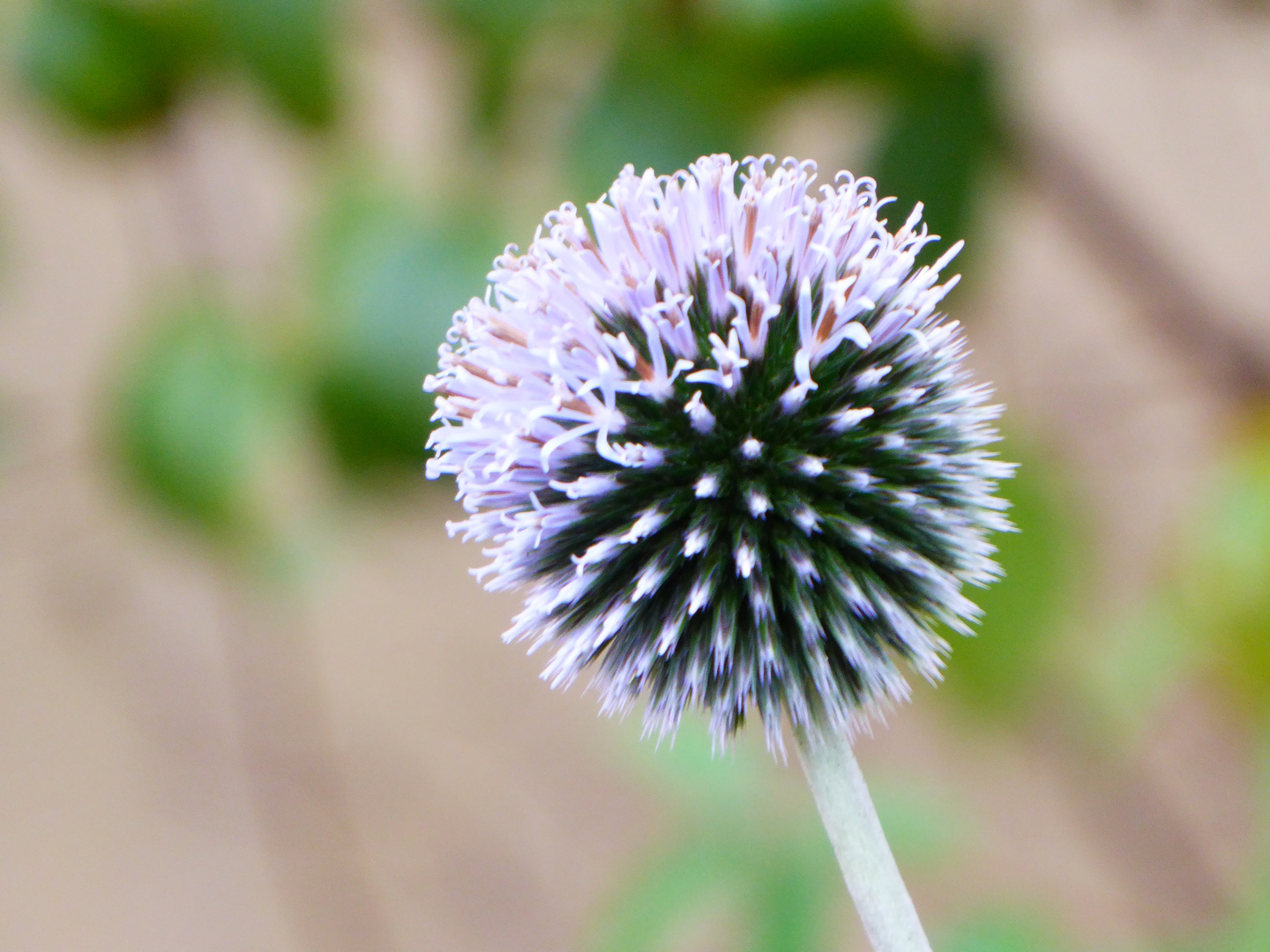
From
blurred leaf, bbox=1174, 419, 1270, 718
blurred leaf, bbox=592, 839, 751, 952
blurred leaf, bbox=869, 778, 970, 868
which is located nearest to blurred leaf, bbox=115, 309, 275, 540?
blurred leaf, bbox=592, 839, 751, 952

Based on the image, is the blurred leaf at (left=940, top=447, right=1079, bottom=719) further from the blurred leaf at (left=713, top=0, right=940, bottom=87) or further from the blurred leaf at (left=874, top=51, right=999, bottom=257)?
the blurred leaf at (left=713, top=0, right=940, bottom=87)

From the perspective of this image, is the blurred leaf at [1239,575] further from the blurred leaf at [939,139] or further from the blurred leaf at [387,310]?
the blurred leaf at [387,310]

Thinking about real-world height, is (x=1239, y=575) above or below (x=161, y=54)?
below

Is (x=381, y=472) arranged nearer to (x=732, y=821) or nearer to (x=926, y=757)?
(x=732, y=821)

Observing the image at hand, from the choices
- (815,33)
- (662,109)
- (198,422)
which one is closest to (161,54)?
(198,422)

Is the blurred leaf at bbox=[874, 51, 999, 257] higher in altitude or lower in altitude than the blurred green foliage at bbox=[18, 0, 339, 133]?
lower

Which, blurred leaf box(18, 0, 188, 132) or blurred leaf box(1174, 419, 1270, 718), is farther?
blurred leaf box(18, 0, 188, 132)

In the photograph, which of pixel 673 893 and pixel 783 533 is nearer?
pixel 783 533

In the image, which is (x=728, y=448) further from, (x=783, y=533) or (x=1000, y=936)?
(x=1000, y=936)

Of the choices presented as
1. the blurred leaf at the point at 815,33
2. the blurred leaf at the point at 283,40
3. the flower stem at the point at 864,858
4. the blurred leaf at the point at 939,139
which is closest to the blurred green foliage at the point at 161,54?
the blurred leaf at the point at 283,40
